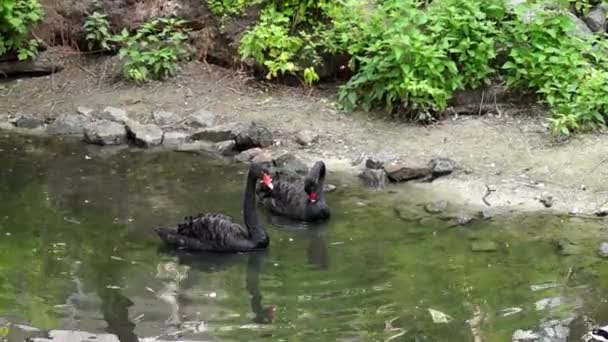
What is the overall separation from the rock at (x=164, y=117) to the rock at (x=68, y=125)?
818mm

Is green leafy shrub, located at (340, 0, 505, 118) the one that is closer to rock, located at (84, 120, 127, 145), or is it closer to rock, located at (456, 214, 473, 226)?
rock, located at (456, 214, 473, 226)

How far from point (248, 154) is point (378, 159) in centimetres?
152

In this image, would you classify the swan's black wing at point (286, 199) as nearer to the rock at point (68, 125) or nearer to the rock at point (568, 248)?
the rock at point (568, 248)

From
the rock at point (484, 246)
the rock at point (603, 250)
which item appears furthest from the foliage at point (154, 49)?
the rock at point (603, 250)

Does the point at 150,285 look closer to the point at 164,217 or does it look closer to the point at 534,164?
the point at 164,217

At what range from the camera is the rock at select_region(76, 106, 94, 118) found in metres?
13.1

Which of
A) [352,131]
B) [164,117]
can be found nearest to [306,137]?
[352,131]

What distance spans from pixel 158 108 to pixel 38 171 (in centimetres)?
248

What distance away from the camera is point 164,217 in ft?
31.5

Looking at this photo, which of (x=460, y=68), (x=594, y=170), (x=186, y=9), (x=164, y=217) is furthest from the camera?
(x=186, y=9)

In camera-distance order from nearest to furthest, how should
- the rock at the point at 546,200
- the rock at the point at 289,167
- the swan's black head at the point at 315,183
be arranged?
1. the swan's black head at the point at 315,183
2. the rock at the point at 546,200
3. the rock at the point at 289,167

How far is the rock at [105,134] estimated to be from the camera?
12.2 meters

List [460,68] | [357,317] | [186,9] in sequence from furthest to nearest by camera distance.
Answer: [186,9] → [460,68] → [357,317]

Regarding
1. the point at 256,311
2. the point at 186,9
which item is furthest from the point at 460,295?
the point at 186,9
